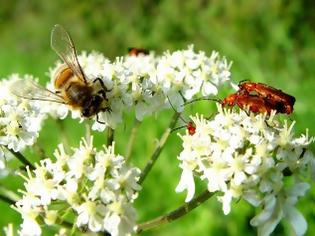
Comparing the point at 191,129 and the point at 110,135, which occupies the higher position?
the point at 110,135

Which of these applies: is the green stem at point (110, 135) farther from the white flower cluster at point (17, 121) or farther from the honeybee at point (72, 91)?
the white flower cluster at point (17, 121)

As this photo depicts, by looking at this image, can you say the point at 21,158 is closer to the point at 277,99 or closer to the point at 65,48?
the point at 65,48

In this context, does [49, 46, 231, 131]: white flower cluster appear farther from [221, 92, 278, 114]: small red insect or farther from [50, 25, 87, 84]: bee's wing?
[221, 92, 278, 114]: small red insect

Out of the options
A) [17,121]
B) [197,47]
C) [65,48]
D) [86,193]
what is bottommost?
[86,193]

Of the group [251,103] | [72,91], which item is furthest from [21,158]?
[251,103]

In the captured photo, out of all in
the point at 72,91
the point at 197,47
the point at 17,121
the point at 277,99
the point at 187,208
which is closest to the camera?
the point at 187,208

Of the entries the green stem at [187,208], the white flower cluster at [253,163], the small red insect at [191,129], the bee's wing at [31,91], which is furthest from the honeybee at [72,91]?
the green stem at [187,208]

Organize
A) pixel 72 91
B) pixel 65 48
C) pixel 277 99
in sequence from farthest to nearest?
pixel 65 48, pixel 72 91, pixel 277 99
